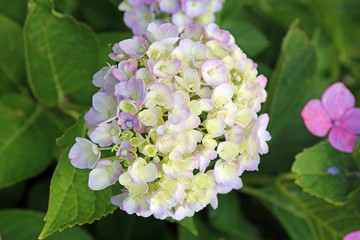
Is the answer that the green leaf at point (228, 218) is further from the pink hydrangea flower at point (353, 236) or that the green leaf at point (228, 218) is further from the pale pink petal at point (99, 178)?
the pale pink petal at point (99, 178)

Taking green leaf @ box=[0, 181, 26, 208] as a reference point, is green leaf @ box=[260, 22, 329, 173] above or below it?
above

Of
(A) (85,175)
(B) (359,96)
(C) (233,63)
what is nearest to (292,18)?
(B) (359,96)

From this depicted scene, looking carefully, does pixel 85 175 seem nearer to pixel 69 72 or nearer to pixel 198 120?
pixel 198 120

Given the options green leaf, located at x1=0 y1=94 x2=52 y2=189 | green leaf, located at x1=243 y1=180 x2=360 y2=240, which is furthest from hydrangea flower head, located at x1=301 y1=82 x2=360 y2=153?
green leaf, located at x1=0 y1=94 x2=52 y2=189

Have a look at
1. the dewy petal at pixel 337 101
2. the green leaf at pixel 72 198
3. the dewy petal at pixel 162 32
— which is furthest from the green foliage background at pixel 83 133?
the dewy petal at pixel 162 32

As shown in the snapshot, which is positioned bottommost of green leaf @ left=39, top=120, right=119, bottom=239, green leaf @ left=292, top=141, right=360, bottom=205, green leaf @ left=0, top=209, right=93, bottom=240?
green leaf @ left=0, top=209, right=93, bottom=240

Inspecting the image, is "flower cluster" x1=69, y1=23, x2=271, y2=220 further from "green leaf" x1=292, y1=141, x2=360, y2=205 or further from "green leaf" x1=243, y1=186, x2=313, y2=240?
"green leaf" x1=243, y1=186, x2=313, y2=240
